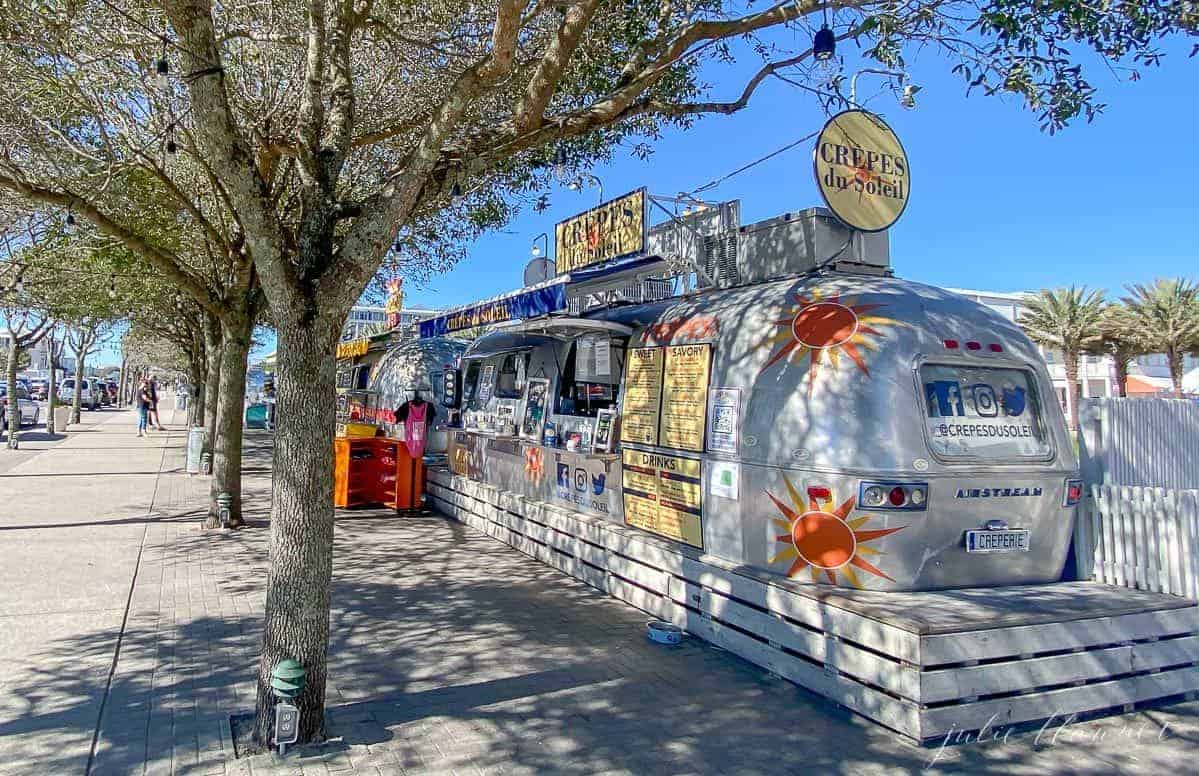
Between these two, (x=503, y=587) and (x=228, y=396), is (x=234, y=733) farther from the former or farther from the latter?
(x=228, y=396)

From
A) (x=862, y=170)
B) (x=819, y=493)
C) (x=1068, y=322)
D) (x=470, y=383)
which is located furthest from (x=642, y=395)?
(x=1068, y=322)

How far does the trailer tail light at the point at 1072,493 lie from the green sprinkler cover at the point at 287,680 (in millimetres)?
4900

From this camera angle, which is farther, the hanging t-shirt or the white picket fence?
the hanging t-shirt

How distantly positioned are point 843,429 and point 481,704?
113 inches

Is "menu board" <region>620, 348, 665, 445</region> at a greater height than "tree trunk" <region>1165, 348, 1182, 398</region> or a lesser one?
lesser

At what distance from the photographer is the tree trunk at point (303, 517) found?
14.0 feet

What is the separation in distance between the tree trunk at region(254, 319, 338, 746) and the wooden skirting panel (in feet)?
9.26

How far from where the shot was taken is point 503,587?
777cm

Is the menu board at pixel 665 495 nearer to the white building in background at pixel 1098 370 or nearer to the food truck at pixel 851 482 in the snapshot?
the food truck at pixel 851 482

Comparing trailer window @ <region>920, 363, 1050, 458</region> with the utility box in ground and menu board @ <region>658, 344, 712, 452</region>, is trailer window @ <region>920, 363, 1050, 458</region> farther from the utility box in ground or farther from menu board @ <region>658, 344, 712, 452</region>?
the utility box in ground

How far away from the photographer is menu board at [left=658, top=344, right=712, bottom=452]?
6.41m

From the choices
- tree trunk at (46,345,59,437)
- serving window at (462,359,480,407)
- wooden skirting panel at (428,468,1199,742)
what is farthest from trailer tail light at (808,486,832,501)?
tree trunk at (46,345,59,437)

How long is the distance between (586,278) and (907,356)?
15.5ft

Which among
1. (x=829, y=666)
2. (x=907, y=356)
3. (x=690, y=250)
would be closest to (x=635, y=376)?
(x=690, y=250)
